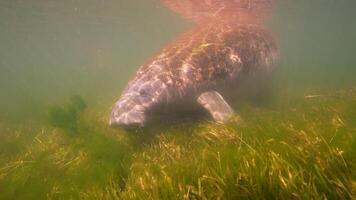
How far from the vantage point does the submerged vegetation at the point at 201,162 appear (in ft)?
11.1

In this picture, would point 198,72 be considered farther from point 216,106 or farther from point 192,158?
point 192,158

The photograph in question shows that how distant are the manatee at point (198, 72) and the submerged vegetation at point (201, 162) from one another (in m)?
0.58

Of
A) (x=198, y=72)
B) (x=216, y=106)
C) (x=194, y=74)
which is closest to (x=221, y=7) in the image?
(x=198, y=72)

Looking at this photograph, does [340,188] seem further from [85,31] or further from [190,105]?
[85,31]

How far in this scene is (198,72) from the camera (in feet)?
26.8

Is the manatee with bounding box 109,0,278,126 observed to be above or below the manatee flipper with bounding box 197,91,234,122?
above

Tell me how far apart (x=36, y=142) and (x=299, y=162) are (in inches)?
329

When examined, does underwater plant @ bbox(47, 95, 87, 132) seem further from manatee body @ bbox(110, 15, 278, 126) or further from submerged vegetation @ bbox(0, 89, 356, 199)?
manatee body @ bbox(110, 15, 278, 126)

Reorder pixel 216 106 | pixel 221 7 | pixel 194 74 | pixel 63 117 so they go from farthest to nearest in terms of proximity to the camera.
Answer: pixel 221 7
pixel 194 74
pixel 63 117
pixel 216 106

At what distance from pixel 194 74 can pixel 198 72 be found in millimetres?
151

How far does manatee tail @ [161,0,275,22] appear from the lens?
2261 cm

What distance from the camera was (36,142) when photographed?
9680 mm

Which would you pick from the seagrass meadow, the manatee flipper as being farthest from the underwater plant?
the manatee flipper

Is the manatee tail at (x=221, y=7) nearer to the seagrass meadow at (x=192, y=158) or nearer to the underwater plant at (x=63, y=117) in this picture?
the seagrass meadow at (x=192, y=158)
